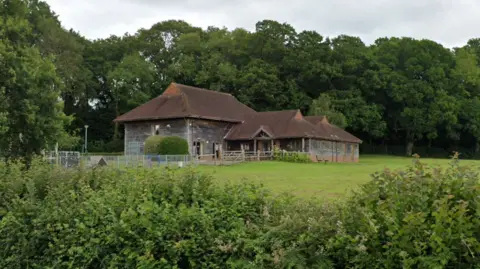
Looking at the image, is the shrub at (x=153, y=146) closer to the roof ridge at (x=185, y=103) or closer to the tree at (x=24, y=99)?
the roof ridge at (x=185, y=103)

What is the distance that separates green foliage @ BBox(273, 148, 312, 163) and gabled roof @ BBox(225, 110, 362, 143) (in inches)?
98.0

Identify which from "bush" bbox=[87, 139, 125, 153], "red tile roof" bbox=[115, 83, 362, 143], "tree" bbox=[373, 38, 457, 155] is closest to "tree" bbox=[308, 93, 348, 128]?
"red tile roof" bbox=[115, 83, 362, 143]

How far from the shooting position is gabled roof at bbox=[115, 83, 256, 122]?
4750 cm

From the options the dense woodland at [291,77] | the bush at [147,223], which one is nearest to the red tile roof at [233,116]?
the dense woodland at [291,77]

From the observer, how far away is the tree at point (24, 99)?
26.4 meters

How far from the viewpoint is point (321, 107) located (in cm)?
6044

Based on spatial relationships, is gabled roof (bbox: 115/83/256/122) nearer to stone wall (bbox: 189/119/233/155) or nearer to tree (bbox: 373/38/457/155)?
stone wall (bbox: 189/119/233/155)

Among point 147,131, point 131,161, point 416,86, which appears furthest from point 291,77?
point 131,161

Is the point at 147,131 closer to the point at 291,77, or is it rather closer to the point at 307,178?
the point at 291,77

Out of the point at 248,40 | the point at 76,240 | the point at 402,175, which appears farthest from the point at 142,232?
the point at 248,40

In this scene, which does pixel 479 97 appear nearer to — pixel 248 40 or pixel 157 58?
pixel 248 40

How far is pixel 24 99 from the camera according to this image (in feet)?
87.6

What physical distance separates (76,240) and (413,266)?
16.0 feet

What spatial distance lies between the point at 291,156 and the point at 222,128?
30.1 ft
